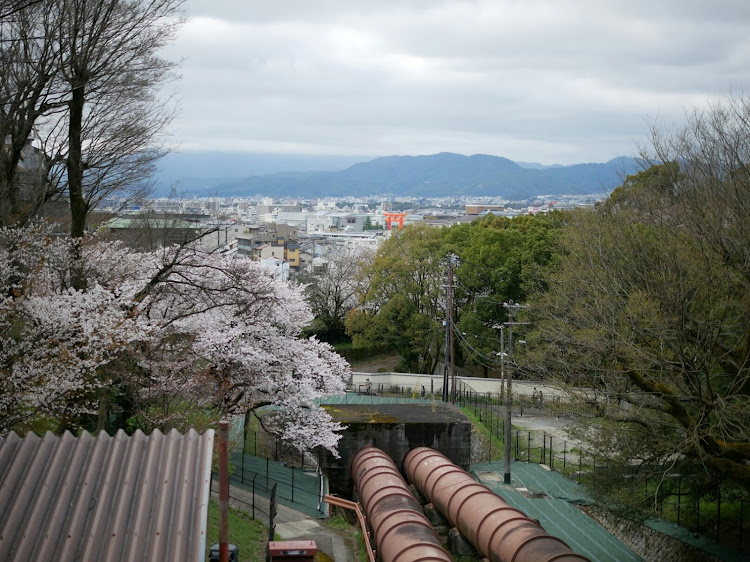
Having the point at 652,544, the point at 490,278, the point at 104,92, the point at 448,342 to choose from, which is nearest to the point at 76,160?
the point at 104,92

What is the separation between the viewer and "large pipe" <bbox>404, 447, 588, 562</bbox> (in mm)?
14648

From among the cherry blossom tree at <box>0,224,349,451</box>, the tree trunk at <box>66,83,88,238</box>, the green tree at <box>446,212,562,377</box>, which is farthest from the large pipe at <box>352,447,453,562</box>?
the green tree at <box>446,212,562,377</box>

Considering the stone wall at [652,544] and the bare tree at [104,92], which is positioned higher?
the bare tree at [104,92]

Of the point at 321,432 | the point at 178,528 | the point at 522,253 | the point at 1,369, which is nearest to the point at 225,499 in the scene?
the point at 178,528

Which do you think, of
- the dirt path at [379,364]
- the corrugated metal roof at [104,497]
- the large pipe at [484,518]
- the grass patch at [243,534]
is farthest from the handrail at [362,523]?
the dirt path at [379,364]

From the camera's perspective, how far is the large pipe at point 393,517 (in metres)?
14.6

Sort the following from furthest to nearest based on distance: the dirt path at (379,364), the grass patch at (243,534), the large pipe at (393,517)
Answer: the dirt path at (379,364), the grass patch at (243,534), the large pipe at (393,517)

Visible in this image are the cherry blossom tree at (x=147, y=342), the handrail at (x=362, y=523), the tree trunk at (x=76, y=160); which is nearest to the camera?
the cherry blossom tree at (x=147, y=342)

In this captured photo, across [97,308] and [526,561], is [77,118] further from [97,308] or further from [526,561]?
[526,561]

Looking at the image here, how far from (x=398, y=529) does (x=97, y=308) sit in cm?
868

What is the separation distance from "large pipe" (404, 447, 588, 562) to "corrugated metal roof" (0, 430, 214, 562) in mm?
7877

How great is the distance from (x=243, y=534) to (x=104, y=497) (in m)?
8.62

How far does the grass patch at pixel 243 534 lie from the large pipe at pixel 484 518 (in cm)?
473

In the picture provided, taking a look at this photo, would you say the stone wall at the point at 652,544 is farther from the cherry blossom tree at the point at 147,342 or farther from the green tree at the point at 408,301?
the green tree at the point at 408,301
